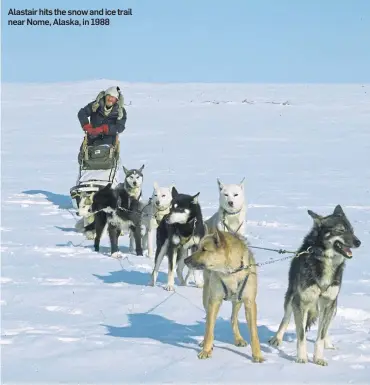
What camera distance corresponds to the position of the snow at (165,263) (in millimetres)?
Answer: 4477

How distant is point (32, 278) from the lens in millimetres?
6832

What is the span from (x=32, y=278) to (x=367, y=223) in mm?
5171

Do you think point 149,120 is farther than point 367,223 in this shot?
Yes

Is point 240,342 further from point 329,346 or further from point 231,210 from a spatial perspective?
point 231,210

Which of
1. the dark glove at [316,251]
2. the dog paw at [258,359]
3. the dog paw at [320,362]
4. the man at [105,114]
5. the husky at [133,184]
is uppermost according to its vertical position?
the man at [105,114]

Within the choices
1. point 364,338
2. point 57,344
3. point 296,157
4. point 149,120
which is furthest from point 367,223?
point 149,120

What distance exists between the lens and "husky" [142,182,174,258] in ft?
25.6

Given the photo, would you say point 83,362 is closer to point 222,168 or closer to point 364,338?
point 364,338

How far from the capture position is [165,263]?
25.7 ft

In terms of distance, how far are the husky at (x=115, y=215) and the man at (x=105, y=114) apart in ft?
8.06

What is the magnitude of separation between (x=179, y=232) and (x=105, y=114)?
460 centimetres

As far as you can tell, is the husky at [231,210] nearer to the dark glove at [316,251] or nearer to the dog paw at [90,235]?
the dog paw at [90,235]

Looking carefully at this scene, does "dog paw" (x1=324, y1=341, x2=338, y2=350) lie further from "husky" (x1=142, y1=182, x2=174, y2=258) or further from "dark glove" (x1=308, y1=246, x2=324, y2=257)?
"husky" (x1=142, y1=182, x2=174, y2=258)

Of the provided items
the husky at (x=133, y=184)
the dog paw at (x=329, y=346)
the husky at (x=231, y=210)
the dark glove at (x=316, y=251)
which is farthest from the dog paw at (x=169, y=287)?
the husky at (x=133, y=184)
